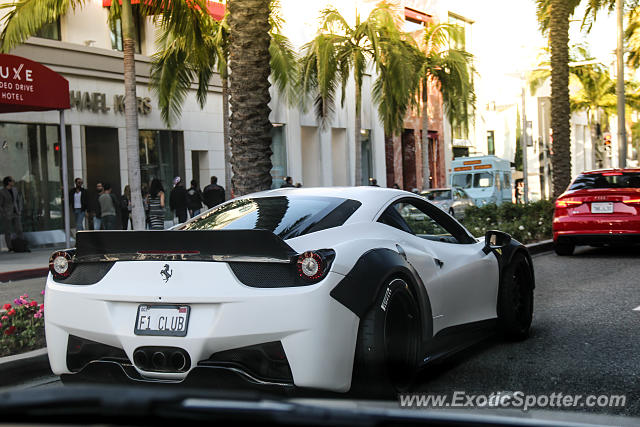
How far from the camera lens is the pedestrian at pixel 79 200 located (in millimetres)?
21094

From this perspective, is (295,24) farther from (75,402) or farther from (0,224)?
(75,402)

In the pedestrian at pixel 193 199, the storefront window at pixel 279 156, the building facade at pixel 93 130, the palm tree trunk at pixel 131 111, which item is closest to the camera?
the palm tree trunk at pixel 131 111

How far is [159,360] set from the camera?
399cm

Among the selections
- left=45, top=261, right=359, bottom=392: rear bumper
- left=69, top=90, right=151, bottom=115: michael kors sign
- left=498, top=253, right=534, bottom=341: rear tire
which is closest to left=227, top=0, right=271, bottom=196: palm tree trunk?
left=498, top=253, right=534, bottom=341: rear tire

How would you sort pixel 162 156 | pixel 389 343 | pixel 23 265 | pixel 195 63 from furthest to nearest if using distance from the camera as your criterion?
pixel 162 156 → pixel 195 63 → pixel 23 265 → pixel 389 343

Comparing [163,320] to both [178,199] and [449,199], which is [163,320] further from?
[449,199]

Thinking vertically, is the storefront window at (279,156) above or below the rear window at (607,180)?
above

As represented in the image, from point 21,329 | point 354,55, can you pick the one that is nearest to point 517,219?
point 354,55

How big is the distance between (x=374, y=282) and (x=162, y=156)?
74.9ft

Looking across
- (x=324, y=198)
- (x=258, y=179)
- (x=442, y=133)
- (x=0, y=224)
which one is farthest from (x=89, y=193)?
(x=442, y=133)

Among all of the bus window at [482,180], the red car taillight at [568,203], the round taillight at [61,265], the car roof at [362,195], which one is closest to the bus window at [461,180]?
the bus window at [482,180]

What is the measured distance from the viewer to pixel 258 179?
34.8 ft

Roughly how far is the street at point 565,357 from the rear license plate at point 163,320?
1.71m

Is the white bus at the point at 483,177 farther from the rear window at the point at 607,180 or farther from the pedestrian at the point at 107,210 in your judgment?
the rear window at the point at 607,180
